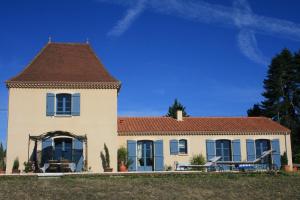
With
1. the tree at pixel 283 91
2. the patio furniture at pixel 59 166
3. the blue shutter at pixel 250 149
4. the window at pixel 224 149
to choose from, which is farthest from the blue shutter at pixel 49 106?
the tree at pixel 283 91

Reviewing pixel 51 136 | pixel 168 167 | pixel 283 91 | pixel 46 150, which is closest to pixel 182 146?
pixel 168 167

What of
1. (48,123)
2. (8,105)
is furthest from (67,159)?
(8,105)

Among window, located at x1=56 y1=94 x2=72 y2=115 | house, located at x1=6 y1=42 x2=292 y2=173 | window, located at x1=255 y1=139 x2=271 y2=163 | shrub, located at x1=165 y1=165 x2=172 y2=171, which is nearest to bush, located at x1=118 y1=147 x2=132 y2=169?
house, located at x1=6 y1=42 x2=292 y2=173

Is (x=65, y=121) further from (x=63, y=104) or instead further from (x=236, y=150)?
→ (x=236, y=150)

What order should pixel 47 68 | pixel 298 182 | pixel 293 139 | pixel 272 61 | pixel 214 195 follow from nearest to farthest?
pixel 214 195, pixel 298 182, pixel 47 68, pixel 293 139, pixel 272 61

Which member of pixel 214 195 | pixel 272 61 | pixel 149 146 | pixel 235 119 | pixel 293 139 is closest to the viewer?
pixel 214 195

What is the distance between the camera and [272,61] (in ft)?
150

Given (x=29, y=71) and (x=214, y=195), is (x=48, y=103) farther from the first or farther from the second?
(x=214, y=195)

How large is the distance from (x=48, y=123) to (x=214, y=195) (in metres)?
11.4

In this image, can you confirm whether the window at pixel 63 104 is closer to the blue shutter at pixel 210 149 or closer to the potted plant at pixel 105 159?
the potted plant at pixel 105 159

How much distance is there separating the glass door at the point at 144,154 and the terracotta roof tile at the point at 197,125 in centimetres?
91

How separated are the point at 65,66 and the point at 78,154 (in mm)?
5347

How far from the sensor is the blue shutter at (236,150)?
26.4 metres

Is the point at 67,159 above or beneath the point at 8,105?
beneath
